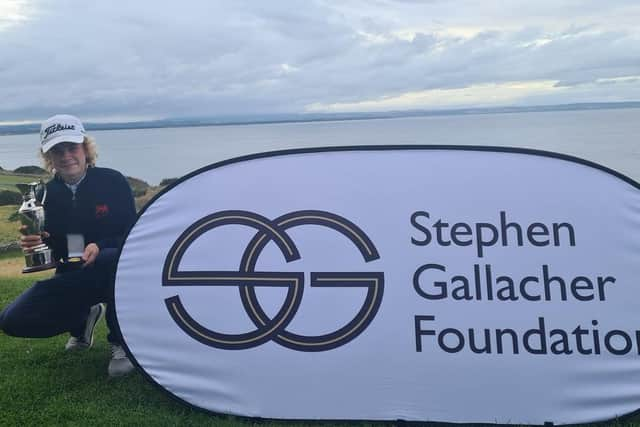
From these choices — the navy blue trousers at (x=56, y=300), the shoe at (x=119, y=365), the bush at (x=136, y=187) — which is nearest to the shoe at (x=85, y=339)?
the navy blue trousers at (x=56, y=300)

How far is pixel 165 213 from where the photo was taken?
2.98 meters

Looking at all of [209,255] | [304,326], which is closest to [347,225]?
[304,326]

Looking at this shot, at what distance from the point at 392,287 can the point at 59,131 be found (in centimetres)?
241

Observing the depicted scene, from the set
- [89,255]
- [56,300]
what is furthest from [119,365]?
[89,255]

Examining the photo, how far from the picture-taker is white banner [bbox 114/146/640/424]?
268cm

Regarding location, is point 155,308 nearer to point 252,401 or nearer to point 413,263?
point 252,401

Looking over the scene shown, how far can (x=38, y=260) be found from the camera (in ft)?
11.1

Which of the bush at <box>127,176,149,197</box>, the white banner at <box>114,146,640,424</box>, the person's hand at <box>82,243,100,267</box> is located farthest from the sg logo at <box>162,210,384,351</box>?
the bush at <box>127,176,149,197</box>

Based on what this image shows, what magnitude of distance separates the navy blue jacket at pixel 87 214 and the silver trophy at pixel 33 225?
0.30 ft

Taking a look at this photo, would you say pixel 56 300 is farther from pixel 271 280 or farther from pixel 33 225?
pixel 271 280

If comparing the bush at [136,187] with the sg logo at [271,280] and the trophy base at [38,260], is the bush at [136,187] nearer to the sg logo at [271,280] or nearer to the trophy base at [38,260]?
the trophy base at [38,260]

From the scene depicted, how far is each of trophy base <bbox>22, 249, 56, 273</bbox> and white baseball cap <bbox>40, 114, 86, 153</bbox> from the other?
0.65 meters

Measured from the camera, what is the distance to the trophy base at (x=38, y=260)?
11.0 feet

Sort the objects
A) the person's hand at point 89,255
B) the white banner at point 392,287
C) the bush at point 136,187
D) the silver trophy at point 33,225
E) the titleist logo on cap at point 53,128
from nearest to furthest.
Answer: the white banner at point 392,287 → the silver trophy at point 33,225 → the person's hand at point 89,255 → the titleist logo on cap at point 53,128 → the bush at point 136,187
